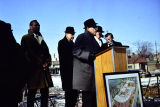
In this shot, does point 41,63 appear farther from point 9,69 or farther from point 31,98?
point 9,69

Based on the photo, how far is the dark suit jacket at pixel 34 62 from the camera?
170 inches

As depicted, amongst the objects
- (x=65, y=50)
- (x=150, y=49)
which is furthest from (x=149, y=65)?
(x=65, y=50)

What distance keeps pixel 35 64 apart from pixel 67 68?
1039 mm

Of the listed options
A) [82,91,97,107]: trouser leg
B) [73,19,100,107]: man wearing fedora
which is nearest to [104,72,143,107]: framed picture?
[73,19,100,107]: man wearing fedora

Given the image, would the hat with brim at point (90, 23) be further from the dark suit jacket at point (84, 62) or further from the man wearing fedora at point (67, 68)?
the man wearing fedora at point (67, 68)

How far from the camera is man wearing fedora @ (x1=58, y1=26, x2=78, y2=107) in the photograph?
501 centimetres

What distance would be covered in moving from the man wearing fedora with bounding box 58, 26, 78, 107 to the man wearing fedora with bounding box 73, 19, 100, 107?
44.1 inches

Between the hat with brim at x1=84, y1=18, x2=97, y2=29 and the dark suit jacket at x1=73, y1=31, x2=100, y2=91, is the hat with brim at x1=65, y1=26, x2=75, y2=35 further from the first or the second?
the dark suit jacket at x1=73, y1=31, x2=100, y2=91

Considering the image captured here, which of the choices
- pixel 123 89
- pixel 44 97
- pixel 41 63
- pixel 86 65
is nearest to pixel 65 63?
pixel 41 63

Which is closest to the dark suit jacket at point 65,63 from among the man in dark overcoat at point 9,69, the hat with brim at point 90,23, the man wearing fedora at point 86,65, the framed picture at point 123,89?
the man wearing fedora at point 86,65

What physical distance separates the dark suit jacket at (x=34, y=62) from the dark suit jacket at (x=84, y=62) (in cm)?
82

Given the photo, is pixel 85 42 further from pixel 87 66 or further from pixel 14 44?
pixel 14 44

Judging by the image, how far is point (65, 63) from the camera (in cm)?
524

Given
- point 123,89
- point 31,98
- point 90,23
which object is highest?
point 90,23
